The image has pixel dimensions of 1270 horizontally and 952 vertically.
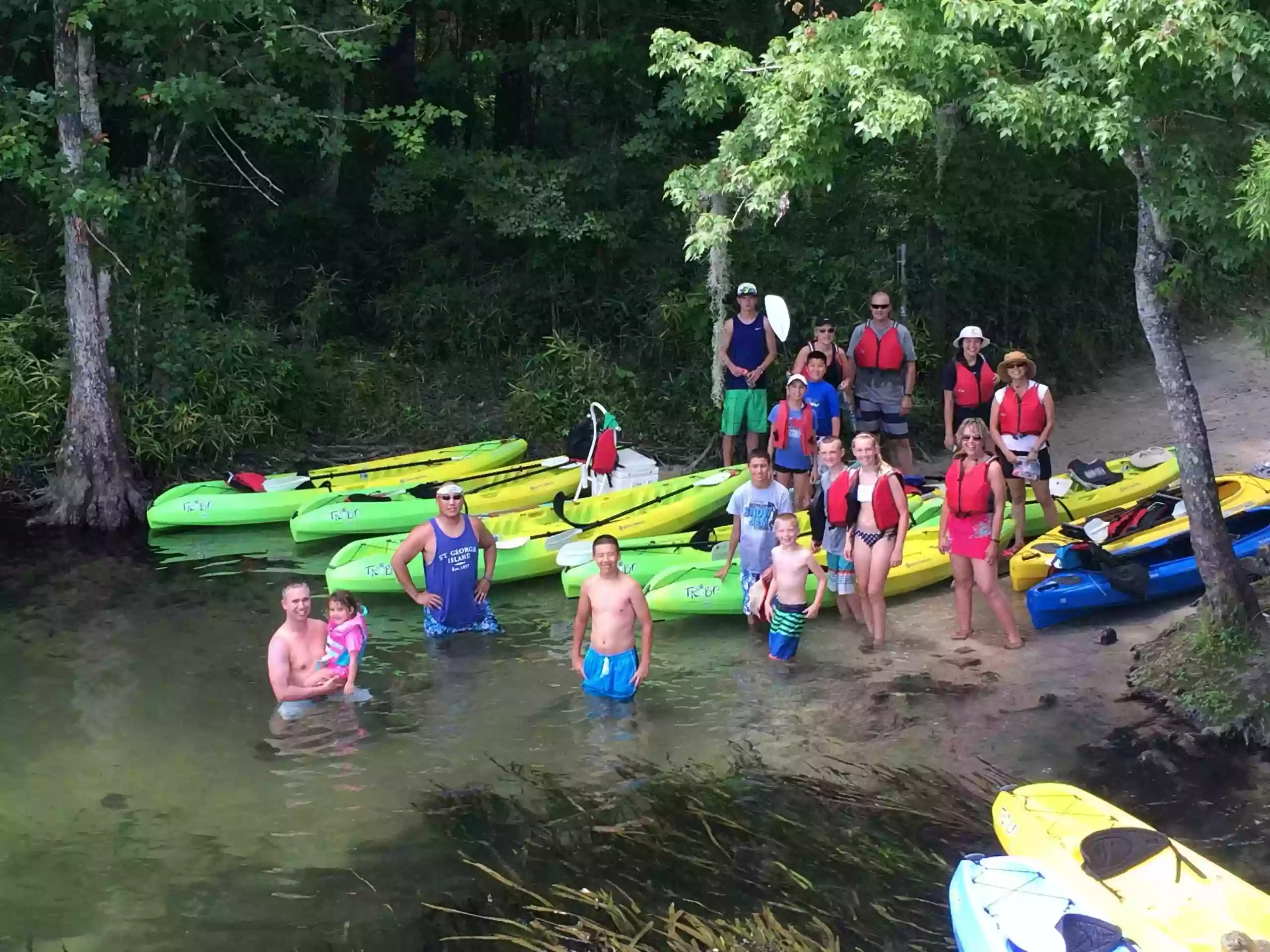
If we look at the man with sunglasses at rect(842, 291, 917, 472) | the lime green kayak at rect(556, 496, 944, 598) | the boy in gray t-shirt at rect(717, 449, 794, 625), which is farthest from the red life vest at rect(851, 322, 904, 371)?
the boy in gray t-shirt at rect(717, 449, 794, 625)

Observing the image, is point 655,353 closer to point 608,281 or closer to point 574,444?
point 608,281

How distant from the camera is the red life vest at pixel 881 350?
10.9m

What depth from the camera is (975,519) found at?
26.0ft

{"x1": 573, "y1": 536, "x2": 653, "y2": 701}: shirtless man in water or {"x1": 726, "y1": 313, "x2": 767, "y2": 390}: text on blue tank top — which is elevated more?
{"x1": 726, "y1": 313, "x2": 767, "y2": 390}: text on blue tank top

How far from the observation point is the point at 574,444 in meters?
11.8

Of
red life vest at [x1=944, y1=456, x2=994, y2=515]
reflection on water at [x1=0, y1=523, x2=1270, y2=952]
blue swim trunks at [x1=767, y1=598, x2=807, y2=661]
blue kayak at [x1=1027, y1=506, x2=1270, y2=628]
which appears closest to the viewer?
reflection on water at [x1=0, y1=523, x2=1270, y2=952]

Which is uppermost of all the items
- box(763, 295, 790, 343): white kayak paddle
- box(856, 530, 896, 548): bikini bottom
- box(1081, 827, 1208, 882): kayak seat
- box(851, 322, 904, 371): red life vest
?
box(763, 295, 790, 343): white kayak paddle

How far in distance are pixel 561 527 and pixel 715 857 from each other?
5187 mm

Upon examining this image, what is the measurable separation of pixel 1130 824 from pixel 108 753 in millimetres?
5292

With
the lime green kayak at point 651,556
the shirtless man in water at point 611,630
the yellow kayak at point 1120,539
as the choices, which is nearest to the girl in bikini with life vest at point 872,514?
the lime green kayak at point 651,556

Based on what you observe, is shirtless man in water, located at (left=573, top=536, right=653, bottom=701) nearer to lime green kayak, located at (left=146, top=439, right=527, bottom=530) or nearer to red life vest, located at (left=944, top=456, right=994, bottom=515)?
red life vest, located at (left=944, top=456, right=994, bottom=515)

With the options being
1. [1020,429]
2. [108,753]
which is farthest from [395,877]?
[1020,429]

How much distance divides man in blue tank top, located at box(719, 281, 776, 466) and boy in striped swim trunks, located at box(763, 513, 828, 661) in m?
3.49

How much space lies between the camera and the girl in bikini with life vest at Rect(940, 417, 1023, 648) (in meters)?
7.81
